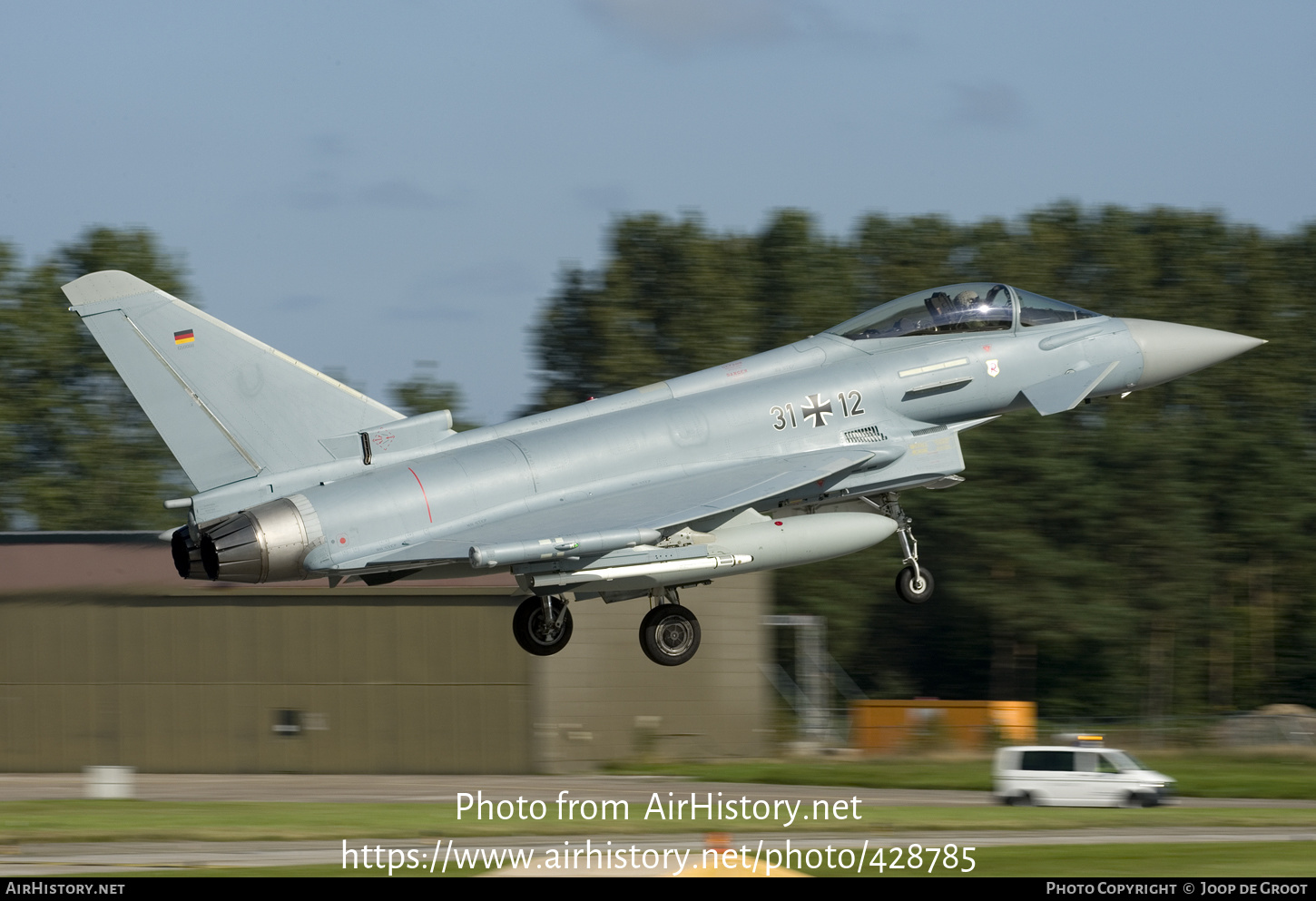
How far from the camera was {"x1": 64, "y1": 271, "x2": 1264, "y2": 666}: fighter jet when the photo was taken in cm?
1642

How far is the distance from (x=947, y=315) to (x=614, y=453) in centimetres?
478

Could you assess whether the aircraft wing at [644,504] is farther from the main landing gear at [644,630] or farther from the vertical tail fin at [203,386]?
the vertical tail fin at [203,386]

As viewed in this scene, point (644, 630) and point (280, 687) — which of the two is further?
point (280, 687)

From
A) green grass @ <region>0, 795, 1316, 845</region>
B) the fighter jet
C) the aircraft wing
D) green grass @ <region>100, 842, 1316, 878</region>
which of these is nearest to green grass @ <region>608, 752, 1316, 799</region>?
green grass @ <region>0, 795, 1316, 845</region>

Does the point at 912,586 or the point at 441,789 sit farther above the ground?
the point at 912,586

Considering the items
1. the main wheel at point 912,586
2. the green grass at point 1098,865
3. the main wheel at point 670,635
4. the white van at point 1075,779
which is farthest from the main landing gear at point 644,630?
the white van at point 1075,779

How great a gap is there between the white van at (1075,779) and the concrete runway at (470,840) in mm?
1159

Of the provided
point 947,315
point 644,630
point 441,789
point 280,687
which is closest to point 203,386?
point 644,630

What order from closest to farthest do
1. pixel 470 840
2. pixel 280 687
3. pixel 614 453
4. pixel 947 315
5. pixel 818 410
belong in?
pixel 614 453
pixel 818 410
pixel 947 315
pixel 470 840
pixel 280 687

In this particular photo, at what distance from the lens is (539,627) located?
18234 millimetres

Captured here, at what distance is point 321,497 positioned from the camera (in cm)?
1641

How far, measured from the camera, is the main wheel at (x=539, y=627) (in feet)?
59.6

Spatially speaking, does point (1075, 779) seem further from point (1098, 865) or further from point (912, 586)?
point (912, 586)
